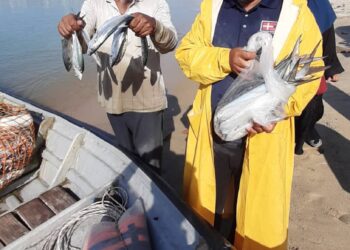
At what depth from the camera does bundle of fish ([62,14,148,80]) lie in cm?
246

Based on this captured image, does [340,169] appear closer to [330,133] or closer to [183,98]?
[330,133]

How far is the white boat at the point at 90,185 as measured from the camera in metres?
2.10

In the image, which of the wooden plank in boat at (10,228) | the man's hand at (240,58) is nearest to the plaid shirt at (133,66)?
the man's hand at (240,58)

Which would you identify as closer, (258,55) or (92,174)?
(258,55)

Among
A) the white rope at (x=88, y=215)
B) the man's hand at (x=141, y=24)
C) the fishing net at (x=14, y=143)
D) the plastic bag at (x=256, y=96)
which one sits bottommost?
the white rope at (x=88, y=215)

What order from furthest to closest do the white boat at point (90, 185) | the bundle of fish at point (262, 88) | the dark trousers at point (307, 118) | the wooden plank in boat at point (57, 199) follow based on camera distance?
1. the dark trousers at point (307, 118)
2. the wooden plank in boat at point (57, 199)
3. the white boat at point (90, 185)
4. the bundle of fish at point (262, 88)

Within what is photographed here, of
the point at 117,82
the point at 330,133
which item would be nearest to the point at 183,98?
the point at 330,133

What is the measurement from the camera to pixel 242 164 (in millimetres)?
2410

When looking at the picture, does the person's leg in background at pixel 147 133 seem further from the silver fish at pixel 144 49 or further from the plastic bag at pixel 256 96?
the plastic bag at pixel 256 96

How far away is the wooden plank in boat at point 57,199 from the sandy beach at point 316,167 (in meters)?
1.57

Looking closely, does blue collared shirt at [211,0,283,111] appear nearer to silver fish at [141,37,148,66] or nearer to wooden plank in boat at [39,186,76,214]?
silver fish at [141,37,148,66]

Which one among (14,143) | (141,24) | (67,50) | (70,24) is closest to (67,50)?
(67,50)

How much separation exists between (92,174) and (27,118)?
35.1 inches

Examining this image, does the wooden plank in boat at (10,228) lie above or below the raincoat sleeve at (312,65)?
below
